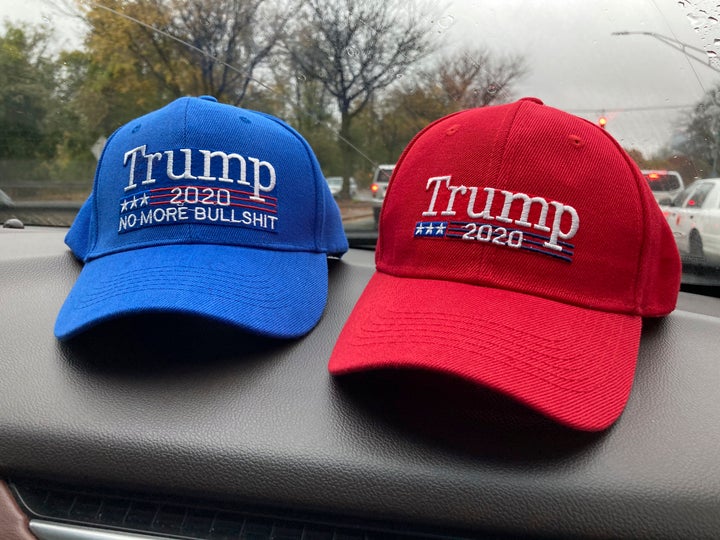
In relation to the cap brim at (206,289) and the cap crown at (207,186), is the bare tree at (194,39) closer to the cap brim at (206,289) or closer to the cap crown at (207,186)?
the cap crown at (207,186)

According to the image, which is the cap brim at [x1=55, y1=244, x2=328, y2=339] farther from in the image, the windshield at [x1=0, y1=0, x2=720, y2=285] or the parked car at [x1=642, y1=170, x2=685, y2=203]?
the parked car at [x1=642, y1=170, x2=685, y2=203]

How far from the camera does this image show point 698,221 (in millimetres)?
1124

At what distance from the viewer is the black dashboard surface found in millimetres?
657

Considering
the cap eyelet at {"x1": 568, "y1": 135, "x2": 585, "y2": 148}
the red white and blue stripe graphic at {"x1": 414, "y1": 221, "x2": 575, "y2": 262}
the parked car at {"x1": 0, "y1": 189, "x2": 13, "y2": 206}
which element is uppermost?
the cap eyelet at {"x1": 568, "y1": 135, "x2": 585, "y2": 148}

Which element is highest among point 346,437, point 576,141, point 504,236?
point 576,141

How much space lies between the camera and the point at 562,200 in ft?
2.63

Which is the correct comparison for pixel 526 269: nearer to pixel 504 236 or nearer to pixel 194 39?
pixel 504 236

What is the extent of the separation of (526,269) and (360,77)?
0.83 meters

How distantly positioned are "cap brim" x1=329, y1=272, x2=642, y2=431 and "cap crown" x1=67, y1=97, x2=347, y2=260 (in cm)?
25

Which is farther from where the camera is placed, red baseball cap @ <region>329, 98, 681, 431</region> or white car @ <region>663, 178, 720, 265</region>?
white car @ <region>663, 178, 720, 265</region>

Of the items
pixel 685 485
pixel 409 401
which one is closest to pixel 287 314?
pixel 409 401

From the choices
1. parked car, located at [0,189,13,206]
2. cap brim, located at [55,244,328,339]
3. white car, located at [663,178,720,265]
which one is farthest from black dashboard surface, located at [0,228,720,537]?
parked car, located at [0,189,13,206]

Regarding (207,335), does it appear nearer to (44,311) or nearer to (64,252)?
(44,311)

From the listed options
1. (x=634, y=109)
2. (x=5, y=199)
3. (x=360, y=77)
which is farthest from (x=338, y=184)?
(x=5, y=199)
